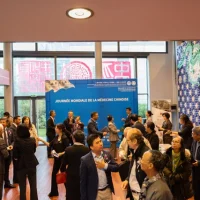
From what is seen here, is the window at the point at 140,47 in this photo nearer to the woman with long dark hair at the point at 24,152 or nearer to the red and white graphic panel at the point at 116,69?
the red and white graphic panel at the point at 116,69

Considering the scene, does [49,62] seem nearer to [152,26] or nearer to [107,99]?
[107,99]

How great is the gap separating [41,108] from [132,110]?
434 cm

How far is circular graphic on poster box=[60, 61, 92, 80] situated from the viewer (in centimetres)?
1149

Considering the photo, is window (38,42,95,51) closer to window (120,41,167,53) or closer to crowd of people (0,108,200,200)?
window (120,41,167,53)

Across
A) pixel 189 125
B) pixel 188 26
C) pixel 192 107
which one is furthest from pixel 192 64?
pixel 188 26

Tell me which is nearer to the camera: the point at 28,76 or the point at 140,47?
the point at 28,76

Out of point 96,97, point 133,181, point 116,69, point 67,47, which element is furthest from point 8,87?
point 133,181

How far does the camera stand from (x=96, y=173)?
261 cm

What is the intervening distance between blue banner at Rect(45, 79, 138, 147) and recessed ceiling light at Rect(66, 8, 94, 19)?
763 cm

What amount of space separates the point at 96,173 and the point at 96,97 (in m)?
7.14

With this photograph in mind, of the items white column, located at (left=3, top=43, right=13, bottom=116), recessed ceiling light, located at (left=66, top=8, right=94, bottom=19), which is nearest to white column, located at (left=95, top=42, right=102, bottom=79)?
white column, located at (left=3, top=43, right=13, bottom=116)

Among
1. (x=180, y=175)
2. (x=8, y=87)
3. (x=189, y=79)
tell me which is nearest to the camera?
(x=180, y=175)

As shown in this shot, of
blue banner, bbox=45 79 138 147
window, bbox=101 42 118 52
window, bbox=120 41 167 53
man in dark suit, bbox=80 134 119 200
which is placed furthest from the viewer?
window, bbox=120 41 167 53

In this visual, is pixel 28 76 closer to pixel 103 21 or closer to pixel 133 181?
pixel 133 181
